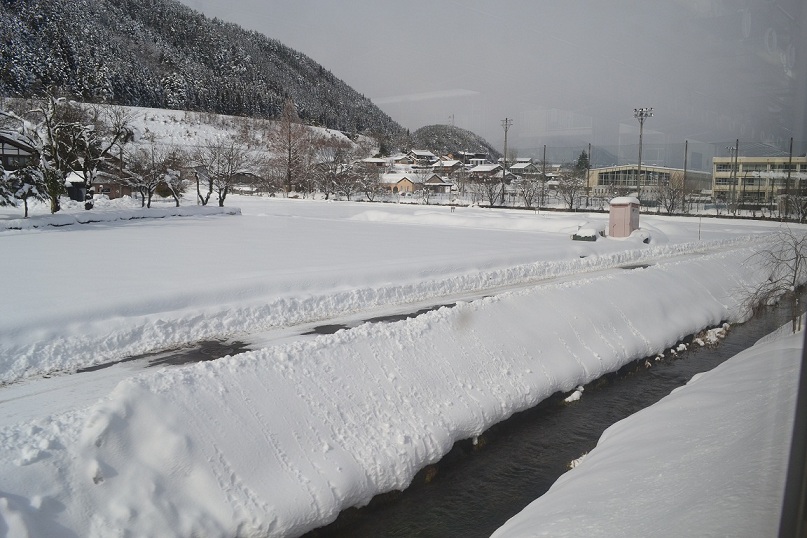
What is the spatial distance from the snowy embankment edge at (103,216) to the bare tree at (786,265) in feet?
56.3

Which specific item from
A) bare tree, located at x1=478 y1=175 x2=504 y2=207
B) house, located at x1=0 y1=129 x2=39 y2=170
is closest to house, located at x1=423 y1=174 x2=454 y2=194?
bare tree, located at x1=478 y1=175 x2=504 y2=207

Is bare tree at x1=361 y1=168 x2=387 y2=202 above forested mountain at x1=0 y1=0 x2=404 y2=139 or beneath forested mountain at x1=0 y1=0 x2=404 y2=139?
beneath

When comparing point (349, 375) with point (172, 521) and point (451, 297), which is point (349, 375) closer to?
point (172, 521)

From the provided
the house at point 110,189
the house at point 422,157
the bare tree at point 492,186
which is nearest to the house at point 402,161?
the house at point 422,157

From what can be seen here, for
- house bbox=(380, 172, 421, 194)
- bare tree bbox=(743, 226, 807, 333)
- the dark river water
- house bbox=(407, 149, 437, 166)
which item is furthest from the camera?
house bbox=(380, 172, 421, 194)

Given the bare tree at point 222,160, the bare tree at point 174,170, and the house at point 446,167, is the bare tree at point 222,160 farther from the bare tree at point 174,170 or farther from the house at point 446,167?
the house at point 446,167

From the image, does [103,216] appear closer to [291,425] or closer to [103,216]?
[103,216]

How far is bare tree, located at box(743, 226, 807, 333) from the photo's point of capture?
4.12 m

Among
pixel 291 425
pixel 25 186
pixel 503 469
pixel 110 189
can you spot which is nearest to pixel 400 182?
pixel 110 189

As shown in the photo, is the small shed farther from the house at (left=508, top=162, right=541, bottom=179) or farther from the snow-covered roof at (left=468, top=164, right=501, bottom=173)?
the snow-covered roof at (left=468, top=164, right=501, bottom=173)

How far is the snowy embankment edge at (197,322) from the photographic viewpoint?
701 centimetres

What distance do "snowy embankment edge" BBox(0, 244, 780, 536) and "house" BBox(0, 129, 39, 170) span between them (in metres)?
14.2

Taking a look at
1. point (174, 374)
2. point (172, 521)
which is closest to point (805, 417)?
→ point (172, 521)

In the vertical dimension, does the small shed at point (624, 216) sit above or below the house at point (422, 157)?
below
